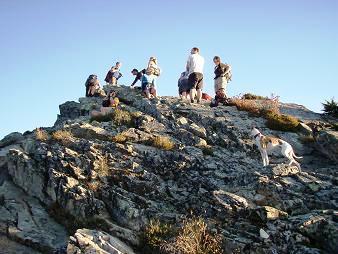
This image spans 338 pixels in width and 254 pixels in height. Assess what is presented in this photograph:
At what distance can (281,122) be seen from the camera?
→ 61.5 ft

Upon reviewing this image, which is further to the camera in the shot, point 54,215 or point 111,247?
point 54,215

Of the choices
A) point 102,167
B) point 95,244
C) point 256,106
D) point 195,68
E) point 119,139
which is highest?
point 195,68

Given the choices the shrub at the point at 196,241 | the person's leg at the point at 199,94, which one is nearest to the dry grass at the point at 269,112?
the person's leg at the point at 199,94

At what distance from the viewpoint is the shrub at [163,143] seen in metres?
16.1

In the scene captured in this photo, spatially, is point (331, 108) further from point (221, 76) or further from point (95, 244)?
point (95, 244)

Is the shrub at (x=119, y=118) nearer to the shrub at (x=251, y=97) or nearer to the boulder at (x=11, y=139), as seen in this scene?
the boulder at (x=11, y=139)

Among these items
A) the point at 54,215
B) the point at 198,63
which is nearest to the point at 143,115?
the point at 198,63

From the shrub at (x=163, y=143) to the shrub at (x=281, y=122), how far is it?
5.11m

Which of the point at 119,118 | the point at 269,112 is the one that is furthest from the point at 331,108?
the point at 119,118

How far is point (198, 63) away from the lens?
65.3ft

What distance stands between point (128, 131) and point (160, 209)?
16.2ft

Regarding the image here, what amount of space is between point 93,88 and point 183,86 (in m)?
5.65

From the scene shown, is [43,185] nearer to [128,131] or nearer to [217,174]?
[128,131]

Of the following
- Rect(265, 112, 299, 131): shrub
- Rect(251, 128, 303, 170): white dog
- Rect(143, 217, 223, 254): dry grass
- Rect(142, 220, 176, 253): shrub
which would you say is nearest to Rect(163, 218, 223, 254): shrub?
Rect(143, 217, 223, 254): dry grass
